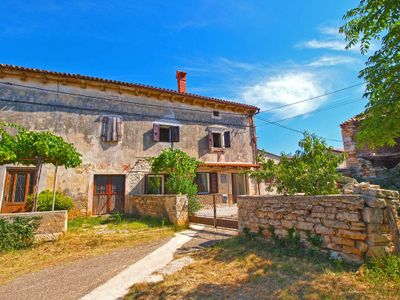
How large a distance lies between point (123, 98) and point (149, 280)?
10772 millimetres

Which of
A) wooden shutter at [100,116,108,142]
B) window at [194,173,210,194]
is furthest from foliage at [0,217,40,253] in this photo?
window at [194,173,210,194]

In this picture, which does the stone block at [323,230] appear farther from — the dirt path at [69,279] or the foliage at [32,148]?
the foliage at [32,148]

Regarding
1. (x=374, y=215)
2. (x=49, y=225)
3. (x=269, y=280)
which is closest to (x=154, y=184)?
(x=49, y=225)

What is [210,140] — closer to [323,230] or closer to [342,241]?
[323,230]

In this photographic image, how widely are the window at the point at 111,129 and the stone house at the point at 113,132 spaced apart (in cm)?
5

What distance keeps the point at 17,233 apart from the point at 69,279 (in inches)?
136

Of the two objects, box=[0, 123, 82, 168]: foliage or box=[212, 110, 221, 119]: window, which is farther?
box=[212, 110, 221, 119]: window

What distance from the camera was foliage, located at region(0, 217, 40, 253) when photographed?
6.39 m

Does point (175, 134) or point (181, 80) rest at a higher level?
point (181, 80)

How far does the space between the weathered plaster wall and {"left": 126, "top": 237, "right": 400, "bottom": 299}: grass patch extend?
27.6 ft

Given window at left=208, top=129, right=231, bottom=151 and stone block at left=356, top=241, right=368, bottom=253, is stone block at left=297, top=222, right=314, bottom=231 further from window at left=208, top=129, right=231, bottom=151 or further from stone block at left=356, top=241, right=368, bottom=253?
window at left=208, top=129, right=231, bottom=151

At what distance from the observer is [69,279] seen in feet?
14.3

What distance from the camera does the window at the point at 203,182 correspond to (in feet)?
46.8

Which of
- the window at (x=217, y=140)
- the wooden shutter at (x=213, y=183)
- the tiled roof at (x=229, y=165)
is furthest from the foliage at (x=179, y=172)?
the window at (x=217, y=140)
